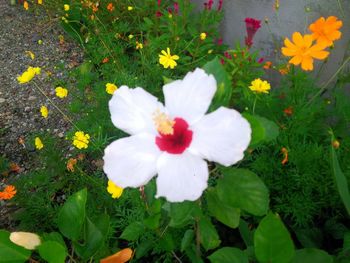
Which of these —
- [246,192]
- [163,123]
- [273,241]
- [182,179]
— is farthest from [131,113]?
[273,241]

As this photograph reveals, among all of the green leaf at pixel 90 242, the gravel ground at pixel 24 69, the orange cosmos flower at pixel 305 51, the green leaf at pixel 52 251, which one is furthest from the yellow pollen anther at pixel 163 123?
the gravel ground at pixel 24 69

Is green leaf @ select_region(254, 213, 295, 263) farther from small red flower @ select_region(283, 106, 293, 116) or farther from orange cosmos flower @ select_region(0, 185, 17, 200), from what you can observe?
orange cosmos flower @ select_region(0, 185, 17, 200)

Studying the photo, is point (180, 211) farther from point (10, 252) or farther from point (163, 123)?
point (10, 252)

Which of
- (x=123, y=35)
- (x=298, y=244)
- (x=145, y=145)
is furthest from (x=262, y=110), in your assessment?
(x=123, y=35)

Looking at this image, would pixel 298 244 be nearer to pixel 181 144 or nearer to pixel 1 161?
pixel 181 144

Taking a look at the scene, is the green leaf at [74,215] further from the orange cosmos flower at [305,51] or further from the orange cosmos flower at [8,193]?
the orange cosmos flower at [305,51]
